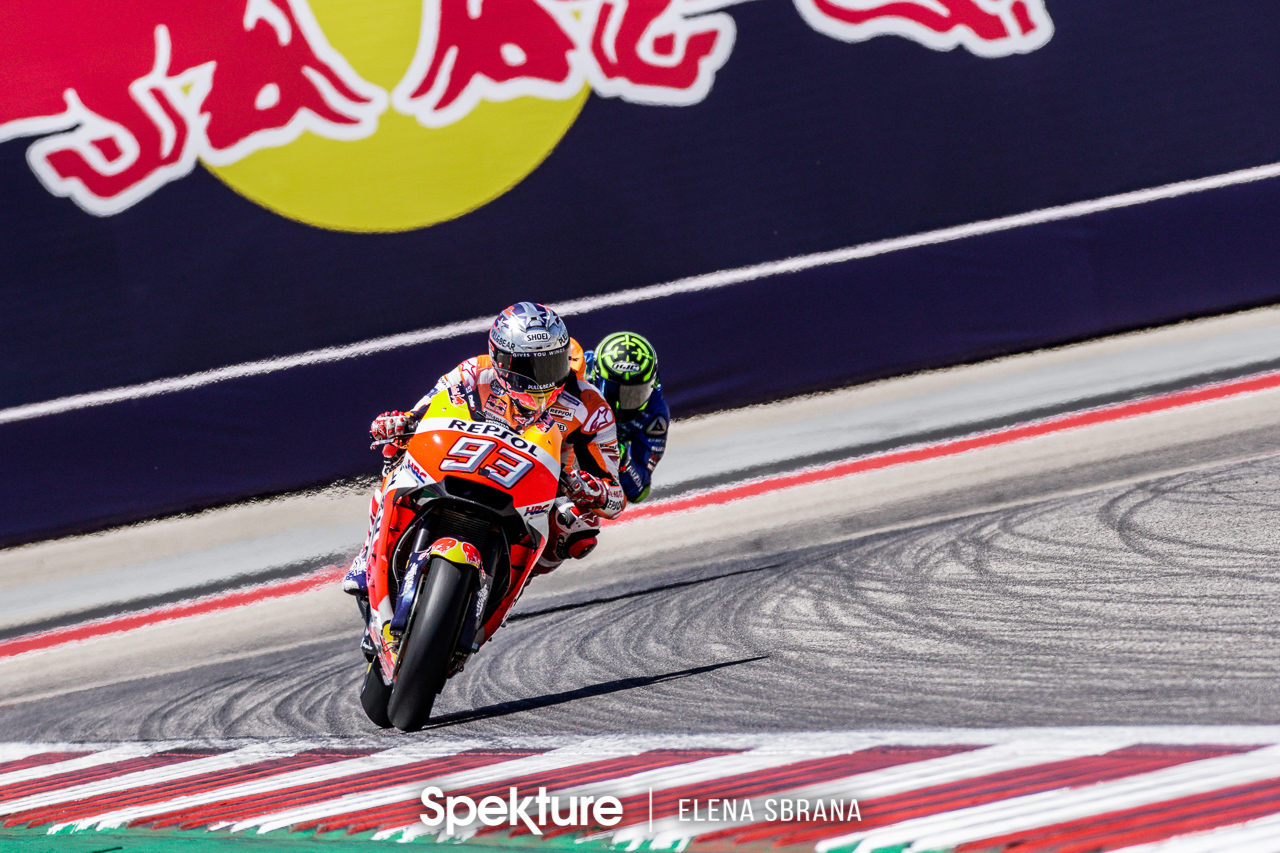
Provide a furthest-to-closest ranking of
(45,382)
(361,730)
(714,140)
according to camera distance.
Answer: (714,140), (45,382), (361,730)

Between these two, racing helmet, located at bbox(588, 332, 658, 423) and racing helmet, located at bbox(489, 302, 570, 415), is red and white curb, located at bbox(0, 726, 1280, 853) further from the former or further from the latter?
racing helmet, located at bbox(588, 332, 658, 423)

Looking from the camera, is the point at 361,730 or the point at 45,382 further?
the point at 45,382

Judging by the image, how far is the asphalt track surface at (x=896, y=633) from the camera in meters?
4.19

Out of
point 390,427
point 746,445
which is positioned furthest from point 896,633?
point 746,445

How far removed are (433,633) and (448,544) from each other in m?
0.34

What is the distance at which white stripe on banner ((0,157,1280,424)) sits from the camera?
31.5 feet

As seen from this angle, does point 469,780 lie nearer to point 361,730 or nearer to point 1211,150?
point 361,730

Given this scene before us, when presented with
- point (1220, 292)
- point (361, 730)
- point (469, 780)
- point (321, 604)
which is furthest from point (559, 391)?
point (1220, 292)

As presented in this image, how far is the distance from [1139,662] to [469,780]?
2.23m

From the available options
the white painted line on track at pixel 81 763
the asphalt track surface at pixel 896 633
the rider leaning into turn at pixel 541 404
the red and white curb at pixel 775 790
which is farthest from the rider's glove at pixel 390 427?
the white painted line on track at pixel 81 763

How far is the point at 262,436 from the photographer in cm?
977

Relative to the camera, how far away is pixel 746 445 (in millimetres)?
10039

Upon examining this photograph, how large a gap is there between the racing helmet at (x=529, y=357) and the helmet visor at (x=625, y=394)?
1431mm

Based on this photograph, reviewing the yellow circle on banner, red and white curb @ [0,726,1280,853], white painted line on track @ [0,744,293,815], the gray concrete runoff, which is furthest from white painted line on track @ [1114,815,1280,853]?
the yellow circle on banner
